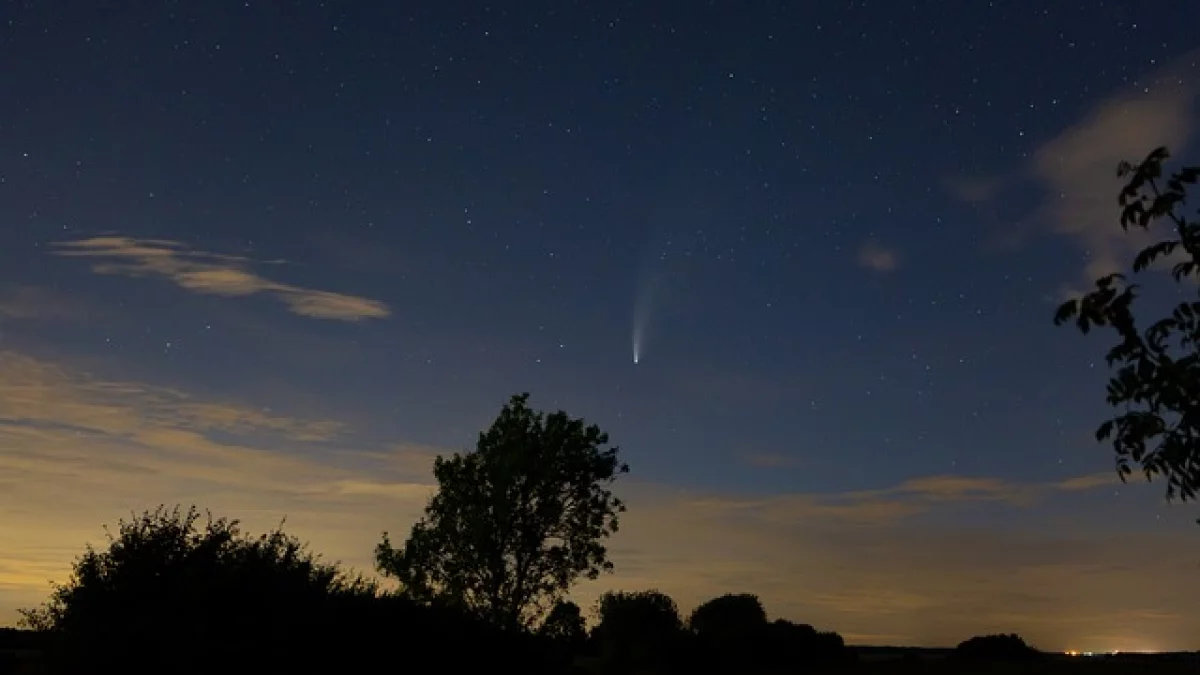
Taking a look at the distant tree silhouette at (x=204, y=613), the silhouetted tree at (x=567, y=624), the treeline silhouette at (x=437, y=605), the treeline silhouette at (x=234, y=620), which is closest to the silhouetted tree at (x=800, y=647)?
the treeline silhouette at (x=437, y=605)

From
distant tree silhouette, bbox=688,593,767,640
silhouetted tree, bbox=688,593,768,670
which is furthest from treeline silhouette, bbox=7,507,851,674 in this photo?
distant tree silhouette, bbox=688,593,767,640

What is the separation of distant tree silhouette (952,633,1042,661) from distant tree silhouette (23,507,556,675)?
151 ft

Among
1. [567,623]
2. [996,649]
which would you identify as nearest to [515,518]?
[567,623]

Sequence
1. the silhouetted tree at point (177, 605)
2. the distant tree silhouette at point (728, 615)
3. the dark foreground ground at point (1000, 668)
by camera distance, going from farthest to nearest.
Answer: the distant tree silhouette at point (728, 615) < the dark foreground ground at point (1000, 668) < the silhouetted tree at point (177, 605)

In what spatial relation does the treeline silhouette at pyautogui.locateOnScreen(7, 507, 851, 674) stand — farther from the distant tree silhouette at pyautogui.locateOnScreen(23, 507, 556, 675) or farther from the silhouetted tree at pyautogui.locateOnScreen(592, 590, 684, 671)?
the silhouetted tree at pyautogui.locateOnScreen(592, 590, 684, 671)

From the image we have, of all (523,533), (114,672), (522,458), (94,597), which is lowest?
(114,672)

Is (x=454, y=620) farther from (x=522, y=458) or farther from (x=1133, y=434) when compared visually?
(x=1133, y=434)

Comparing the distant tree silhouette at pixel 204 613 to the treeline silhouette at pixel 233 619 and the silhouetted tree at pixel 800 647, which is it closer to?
the treeline silhouette at pixel 233 619

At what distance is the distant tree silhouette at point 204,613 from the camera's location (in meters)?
25.9

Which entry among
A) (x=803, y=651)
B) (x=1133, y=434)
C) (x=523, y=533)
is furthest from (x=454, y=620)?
(x=803, y=651)

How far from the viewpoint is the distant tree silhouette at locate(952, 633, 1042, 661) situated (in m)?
66.3

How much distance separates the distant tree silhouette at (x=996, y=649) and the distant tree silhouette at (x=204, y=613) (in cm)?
4592

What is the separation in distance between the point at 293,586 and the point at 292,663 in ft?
6.84

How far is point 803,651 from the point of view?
218ft
